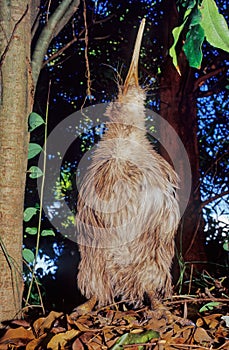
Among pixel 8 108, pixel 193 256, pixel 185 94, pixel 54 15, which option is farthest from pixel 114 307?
pixel 185 94

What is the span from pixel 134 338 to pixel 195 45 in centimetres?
36

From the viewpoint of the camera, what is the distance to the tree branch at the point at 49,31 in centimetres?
70

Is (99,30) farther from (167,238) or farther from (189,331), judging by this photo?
(189,331)

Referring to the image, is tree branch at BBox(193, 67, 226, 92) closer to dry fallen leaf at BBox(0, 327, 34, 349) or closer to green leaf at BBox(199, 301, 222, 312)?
green leaf at BBox(199, 301, 222, 312)

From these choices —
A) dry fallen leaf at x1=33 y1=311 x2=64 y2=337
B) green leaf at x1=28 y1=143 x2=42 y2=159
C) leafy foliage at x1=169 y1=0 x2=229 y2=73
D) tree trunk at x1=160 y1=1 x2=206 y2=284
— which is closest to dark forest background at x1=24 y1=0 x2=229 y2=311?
tree trunk at x1=160 y1=1 x2=206 y2=284

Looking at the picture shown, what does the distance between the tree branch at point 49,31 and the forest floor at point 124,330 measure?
370mm

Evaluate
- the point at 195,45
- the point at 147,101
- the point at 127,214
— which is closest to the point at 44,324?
the point at 127,214

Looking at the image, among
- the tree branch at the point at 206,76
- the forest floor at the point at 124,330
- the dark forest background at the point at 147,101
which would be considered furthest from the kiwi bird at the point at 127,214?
the tree branch at the point at 206,76

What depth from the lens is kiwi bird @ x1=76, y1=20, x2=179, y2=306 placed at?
26.5 inches

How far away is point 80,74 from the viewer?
1619 millimetres

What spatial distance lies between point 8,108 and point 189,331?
0.41 meters

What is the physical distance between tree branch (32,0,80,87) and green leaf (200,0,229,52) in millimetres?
311

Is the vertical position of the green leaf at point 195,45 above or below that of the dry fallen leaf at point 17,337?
above

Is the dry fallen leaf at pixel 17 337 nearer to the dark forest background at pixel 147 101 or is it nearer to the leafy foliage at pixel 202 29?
the leafy foliage at pixel 202 29
